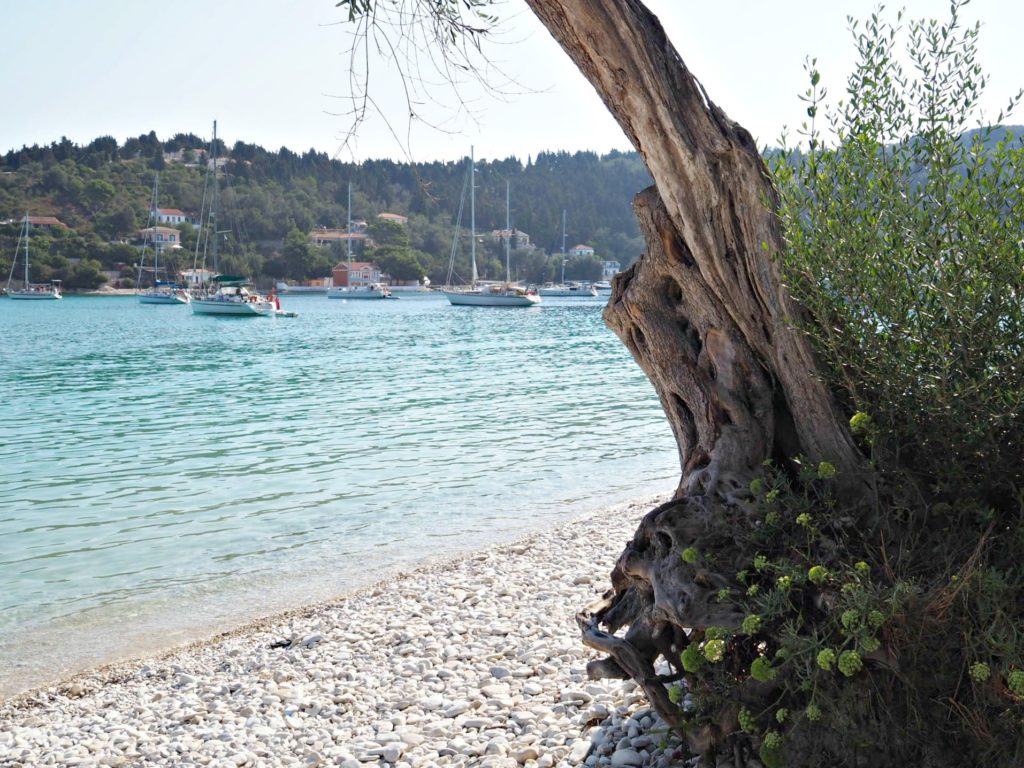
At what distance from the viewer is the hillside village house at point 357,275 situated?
105562 mm

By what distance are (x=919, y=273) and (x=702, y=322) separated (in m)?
1.06

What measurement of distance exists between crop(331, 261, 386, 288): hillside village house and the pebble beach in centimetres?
9764

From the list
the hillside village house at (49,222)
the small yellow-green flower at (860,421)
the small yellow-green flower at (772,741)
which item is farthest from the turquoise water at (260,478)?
the hillside village house at (49,222)

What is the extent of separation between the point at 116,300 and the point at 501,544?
318ft

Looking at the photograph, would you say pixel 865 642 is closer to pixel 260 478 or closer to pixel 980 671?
pixel 980 671

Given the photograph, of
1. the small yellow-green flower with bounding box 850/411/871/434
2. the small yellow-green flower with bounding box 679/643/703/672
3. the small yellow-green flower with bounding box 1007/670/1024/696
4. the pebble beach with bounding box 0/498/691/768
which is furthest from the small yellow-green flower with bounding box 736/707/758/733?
the small yellow-green flower with bounding box 850/411/871/434

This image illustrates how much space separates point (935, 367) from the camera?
11.0 feet

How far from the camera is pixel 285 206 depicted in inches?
4011

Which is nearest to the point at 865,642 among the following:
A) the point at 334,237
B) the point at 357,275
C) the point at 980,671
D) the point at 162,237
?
the point at 980,671

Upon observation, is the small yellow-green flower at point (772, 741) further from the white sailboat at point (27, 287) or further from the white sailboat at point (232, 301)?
the white sailboat at point (27, 287)

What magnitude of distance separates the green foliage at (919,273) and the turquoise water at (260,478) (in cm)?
611

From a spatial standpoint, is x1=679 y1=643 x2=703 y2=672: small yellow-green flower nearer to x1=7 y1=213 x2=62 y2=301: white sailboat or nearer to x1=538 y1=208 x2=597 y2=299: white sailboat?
x1=538 y1=208 x2=597 y2=299: white sailboat

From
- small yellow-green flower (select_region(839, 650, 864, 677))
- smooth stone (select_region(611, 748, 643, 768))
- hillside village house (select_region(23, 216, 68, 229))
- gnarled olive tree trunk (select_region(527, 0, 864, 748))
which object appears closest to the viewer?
small yellow-green flower (select_region(839, 650, 864, 677))

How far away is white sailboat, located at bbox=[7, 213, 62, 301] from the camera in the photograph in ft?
313
